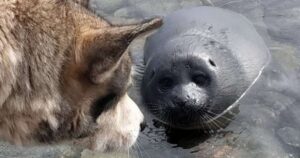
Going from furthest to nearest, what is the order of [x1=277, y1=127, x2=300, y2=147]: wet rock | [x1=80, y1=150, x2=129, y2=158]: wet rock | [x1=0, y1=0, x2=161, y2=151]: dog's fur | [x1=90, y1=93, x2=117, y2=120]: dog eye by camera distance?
[x1=277, y1=127, x2=300, y2=147]: wet rock < [x1=80, y1=150, x2=129, y2=158]: wet rock < [x1=90, y1=93, x2=117, y2=120]: dog eye < [x1=0, y1=0, x2=161, y2=151]: dog's fur

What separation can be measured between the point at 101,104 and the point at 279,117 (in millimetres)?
2647

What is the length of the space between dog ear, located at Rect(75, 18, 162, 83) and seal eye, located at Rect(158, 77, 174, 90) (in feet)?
5.67

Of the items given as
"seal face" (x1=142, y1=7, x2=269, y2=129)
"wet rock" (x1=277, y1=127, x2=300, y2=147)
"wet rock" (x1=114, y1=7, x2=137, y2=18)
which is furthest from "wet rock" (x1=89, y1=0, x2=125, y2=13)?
"wet rock" (x1=277, y1=127, x2=300, y2=147)

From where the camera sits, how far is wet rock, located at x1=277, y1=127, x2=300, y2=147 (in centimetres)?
574

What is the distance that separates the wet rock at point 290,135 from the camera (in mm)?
5745

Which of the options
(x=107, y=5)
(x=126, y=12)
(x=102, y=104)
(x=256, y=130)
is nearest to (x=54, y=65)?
(x=102, y=104)

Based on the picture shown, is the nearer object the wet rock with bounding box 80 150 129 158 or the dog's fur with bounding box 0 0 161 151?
the dog's fur with bounding box 0 0 161 151

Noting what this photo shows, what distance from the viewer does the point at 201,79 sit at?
17.3 ft

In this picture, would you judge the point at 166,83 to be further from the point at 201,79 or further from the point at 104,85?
the point at 104,85

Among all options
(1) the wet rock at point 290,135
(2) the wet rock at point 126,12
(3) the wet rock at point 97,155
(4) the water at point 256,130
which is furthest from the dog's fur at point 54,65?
(2) the wet rock at point 126,12

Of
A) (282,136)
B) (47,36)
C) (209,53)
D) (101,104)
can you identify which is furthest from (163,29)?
(47,36)

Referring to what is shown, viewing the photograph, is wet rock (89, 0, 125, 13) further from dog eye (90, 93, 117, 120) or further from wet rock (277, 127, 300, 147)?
dog eye (90, 93, 117, 120)

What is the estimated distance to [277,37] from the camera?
7.09 metres

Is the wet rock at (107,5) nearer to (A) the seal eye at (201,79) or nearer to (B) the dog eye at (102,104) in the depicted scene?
(A) the seal eye at (201,79)
